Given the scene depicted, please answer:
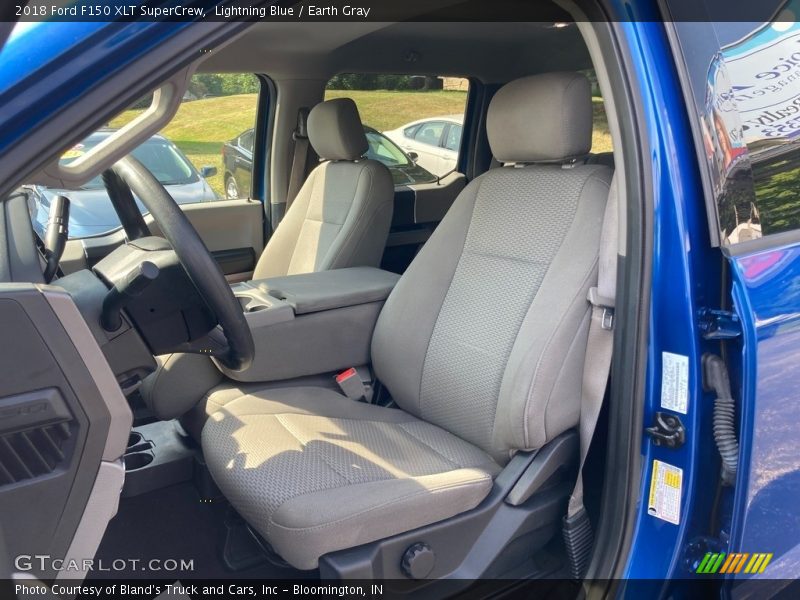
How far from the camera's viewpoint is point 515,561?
1601mm

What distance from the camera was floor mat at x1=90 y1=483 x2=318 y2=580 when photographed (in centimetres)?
183

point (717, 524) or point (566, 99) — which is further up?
point (566, 99)

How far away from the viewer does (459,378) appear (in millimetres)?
1834

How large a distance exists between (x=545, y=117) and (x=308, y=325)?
887 mm

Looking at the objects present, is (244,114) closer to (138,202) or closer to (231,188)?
(231,188)

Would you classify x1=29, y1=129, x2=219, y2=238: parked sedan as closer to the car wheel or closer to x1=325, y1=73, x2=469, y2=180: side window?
the car wheel

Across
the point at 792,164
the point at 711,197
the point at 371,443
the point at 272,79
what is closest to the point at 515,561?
the point at 371,443

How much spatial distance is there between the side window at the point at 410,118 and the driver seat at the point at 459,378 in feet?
5.05

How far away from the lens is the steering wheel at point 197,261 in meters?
1.42

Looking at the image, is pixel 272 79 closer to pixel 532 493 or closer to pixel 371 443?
pixel 371 443

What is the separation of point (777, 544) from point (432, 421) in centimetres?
84

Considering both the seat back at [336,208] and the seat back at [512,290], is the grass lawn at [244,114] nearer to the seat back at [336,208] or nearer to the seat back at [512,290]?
the seat back at [336,208]

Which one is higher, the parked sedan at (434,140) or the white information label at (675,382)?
the parked sedan at (434,140)

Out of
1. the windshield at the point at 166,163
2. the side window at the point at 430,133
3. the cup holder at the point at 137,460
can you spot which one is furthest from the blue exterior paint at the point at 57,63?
the side window at the point at 430,133
